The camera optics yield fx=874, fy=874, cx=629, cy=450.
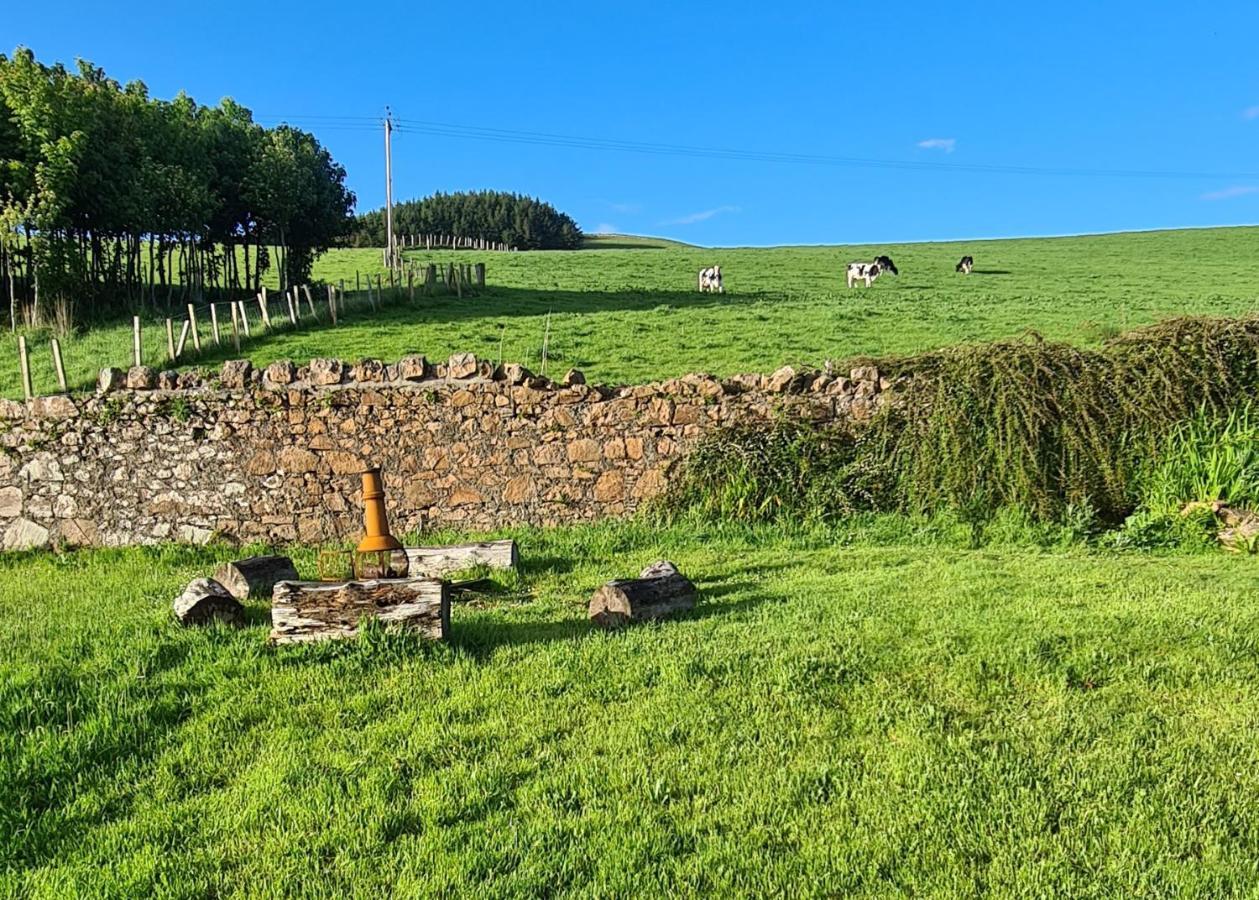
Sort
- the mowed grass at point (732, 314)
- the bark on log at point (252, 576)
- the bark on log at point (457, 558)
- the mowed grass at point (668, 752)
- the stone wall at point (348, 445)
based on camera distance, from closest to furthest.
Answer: the mowed grass at point (668, 752) → the bark on log at point (252, 576) → the bark on log at point (457, 558) → the stone wall at point (348, 445) → the mowed grass at point (732, 314)

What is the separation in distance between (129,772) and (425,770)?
136 cm

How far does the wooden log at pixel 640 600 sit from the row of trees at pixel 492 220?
87.4 metres

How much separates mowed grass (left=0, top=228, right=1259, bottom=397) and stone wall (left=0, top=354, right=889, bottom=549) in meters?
5.47

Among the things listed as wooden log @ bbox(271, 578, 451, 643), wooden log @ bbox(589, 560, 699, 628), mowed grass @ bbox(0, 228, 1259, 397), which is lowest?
wooden log @ bbox(589, 560, 699, 628)

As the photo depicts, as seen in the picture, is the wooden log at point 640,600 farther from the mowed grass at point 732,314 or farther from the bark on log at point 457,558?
the mowed grass at point 732,314

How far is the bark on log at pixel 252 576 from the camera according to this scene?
7.00m

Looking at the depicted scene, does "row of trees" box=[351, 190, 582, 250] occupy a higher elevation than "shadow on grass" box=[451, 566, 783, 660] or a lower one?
higher

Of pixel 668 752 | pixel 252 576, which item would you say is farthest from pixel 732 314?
pixel 668 752

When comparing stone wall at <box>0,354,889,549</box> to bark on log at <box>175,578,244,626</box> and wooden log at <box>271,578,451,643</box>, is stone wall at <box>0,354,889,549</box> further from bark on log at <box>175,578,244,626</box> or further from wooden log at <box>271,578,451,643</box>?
wooden log at <box>271,578,451,643</box>

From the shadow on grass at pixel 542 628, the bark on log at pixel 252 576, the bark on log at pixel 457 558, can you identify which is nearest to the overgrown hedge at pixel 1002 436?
the bark on log at pixel 457 558

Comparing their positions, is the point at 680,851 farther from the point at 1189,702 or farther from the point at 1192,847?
the point at 1189,702

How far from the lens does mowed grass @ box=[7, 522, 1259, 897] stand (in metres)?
3.17

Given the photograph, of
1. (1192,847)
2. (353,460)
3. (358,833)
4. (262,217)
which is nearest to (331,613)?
(358,833)

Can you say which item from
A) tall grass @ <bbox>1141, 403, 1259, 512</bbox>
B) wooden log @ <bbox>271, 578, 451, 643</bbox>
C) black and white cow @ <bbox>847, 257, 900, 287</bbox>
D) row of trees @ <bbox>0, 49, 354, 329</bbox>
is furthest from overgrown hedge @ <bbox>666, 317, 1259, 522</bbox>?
black and white cow @ <bbox>847, 257, 900, 287</bbox>
